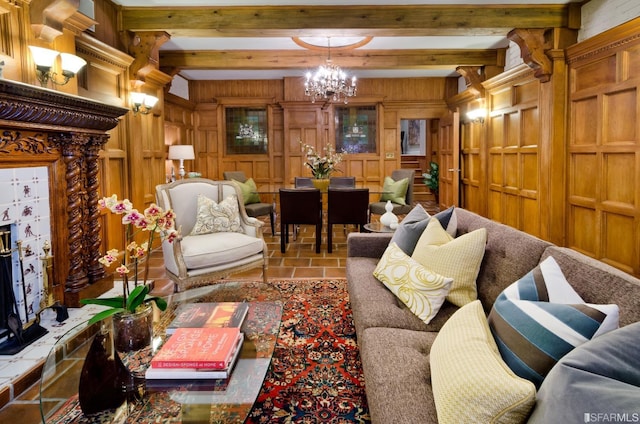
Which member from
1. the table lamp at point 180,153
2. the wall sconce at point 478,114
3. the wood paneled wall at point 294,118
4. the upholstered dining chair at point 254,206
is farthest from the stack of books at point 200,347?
the wood paneled wall at point 294,118

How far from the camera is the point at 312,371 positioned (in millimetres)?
2346

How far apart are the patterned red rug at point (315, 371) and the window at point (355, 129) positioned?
5924 mm

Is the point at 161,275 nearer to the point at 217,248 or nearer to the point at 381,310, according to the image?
the point at 217,248

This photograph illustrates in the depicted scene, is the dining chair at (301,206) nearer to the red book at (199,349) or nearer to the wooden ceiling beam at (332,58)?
the wooden ceiling beam at (332,58)

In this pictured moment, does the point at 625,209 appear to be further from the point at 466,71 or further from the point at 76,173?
the point at 76,173

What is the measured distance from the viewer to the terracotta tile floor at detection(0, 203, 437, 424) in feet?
6.79

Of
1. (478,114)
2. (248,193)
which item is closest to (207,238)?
(248,193)

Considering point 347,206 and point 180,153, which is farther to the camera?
point 180,153

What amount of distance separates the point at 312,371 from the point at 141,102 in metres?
3.79

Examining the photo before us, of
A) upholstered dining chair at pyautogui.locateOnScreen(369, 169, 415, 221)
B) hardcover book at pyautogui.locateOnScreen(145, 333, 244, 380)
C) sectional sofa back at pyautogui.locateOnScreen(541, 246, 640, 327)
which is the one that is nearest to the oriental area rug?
hardcover book at pyautogui.locateOnScreen(145, 333, 244, 380)

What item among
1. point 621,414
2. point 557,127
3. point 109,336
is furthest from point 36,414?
point 557,127

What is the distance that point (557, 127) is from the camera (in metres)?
4.73

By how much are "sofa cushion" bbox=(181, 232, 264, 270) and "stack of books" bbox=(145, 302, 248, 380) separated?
115 cm

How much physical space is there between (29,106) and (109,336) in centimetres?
172
